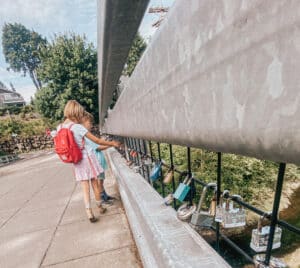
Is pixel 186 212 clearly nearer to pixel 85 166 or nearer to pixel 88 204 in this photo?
pixel 88 204

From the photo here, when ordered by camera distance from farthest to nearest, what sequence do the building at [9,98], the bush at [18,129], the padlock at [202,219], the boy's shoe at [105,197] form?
the building at [9,98], the bush at [18,129], the boy's shoe at [105,197], the padlock at [202,219]

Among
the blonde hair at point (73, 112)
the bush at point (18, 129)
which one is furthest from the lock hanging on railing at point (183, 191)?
the bush at point (18, 129)

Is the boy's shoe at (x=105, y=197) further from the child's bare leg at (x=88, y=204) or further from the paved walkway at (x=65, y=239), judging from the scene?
the child's bare leg at (x=88, y=204)

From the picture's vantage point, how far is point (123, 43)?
109 cm

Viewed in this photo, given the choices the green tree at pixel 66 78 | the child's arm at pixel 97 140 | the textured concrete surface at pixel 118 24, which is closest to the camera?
the textured concrete surface at pixel 118 24

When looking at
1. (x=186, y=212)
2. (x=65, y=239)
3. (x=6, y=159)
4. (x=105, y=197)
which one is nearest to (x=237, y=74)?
(x=186, y=212)

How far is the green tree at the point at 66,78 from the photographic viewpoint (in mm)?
19703

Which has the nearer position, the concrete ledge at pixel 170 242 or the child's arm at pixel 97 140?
the concrete ledge at pixel 170 242

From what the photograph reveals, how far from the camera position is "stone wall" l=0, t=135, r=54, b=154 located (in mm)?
27688

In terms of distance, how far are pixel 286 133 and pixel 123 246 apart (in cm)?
192

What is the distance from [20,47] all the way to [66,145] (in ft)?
207

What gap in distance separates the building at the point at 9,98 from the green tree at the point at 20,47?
19.2ft

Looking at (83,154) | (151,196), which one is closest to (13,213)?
→ (83,154)

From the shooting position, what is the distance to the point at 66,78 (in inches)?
800
